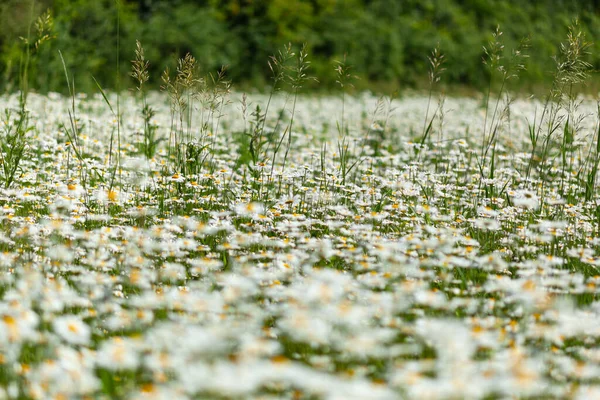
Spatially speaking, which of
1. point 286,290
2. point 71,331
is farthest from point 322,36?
point 71,331

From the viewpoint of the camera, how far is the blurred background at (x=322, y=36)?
44.6 feet

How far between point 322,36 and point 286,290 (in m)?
Answer: 15.4

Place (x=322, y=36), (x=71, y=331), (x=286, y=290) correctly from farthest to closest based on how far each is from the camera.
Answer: (x=322, y=36) < (x=286, y=290) < (x=71, y=331)

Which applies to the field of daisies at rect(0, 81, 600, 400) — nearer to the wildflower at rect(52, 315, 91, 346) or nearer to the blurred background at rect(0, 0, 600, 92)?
the wildflower at rect(52, 315, 91, 346)

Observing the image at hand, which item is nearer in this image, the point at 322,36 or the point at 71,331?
the point at 71,331

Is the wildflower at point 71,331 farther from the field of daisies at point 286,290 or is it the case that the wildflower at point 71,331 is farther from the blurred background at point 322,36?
the blurred background at point 322,36

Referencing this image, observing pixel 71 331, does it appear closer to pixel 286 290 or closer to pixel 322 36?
pixel 286 290

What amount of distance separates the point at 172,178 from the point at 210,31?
11.5m

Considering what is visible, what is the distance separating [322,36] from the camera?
17.3 m

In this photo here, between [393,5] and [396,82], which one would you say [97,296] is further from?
[393,5]

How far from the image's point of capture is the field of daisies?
1870 mm

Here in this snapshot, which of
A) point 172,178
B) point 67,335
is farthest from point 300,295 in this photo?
point 172,178

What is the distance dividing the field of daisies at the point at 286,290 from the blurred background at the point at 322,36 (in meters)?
7.82

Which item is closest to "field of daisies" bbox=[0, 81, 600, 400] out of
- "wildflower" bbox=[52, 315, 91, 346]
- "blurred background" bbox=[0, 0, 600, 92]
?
"wildflower" bbox=[52, 315, 91, 346]
